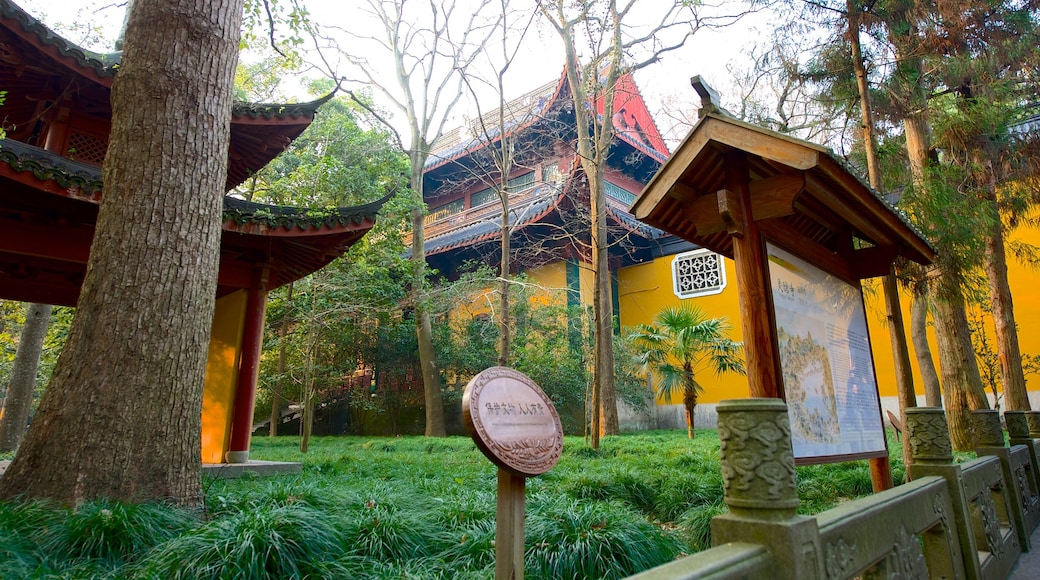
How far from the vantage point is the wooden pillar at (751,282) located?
307cm

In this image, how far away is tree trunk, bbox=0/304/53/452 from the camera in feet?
30.7

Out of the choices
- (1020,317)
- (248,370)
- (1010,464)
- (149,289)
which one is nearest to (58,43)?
(248,370)

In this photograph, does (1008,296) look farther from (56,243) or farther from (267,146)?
(56,243)

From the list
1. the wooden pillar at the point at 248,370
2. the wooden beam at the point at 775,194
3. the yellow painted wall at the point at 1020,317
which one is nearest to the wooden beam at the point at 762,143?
the wooden beam at the point at 775,194

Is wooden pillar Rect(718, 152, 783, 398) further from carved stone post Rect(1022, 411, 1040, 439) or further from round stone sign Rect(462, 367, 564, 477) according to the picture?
carved stone post Rect(1022, 411, 1040, 439)

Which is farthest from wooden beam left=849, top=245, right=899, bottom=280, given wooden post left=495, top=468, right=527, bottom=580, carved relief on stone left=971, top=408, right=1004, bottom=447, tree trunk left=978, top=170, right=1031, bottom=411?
tree trunk left=978, top=170, right=1031, bottom=411

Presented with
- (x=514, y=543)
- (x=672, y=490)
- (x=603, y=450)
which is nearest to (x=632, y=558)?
(x=514, y=543)

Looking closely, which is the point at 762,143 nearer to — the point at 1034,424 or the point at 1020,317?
the point at 1034,424

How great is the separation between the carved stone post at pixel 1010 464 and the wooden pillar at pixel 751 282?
87.7 inches

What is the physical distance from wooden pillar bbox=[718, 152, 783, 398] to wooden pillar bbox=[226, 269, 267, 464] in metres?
5.43

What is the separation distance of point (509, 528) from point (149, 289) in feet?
8.48

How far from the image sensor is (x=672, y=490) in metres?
4.76

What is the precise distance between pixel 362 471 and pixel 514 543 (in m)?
4.61

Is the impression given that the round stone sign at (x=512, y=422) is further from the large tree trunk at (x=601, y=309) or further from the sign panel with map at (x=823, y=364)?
the large tree trunk at (x=601, y=309)
